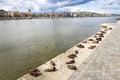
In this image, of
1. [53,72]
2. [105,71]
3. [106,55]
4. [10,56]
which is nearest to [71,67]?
[53,72]

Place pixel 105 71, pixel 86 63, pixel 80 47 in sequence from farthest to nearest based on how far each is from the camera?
pixel 80 47 < pixel 86 63 < pixel 105 71

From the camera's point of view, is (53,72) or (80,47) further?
(80,47)

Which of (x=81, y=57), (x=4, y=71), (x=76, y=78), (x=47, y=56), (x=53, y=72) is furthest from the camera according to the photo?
(x=47, y=56)

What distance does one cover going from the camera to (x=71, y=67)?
501 inches

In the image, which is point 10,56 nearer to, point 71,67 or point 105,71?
point 71,67

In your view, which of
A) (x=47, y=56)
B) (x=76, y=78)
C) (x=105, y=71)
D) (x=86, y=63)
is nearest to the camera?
(x=76, y=78)

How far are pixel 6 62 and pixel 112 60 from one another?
1023 cm

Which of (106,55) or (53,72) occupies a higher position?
(106,55)

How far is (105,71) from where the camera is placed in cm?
944

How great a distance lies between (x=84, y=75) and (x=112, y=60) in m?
3.61

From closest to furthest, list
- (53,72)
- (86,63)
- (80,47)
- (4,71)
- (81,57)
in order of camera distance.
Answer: (86,63), (53,72), (4,71), (81,57), (80,47)

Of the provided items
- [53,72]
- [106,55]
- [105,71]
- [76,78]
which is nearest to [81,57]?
[106,55]

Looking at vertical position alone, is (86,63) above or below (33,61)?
above

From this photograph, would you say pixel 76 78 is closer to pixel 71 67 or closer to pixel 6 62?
pixel 71 67
